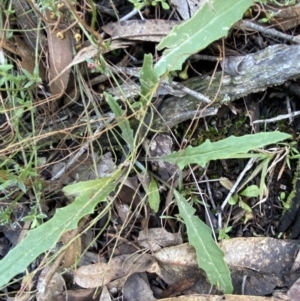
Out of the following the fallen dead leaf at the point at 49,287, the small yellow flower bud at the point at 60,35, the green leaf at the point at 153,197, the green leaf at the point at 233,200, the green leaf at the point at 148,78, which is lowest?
the green leaf at the point at 233,200

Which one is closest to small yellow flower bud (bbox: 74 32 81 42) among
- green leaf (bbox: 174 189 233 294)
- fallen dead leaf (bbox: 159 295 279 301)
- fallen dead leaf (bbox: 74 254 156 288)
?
green leaf (bbox: 174 189 233 294)

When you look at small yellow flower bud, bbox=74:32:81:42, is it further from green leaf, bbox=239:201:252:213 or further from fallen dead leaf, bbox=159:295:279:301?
fallen dead leaf, bbox=159:295:279:301

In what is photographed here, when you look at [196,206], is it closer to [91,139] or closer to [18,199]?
[91,139]

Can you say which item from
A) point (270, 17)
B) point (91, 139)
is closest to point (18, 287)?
point (91, 139)

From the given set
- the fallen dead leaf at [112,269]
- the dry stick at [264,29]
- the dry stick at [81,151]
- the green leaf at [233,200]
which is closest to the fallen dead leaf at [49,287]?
the fallen dead leaf at [112,269]

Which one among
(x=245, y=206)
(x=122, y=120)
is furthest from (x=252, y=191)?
(x=122, y=120)

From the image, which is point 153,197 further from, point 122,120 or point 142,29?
point 142,29

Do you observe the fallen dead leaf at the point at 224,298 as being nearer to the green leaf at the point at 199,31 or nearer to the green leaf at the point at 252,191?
the green leaf at the point at 252,191
